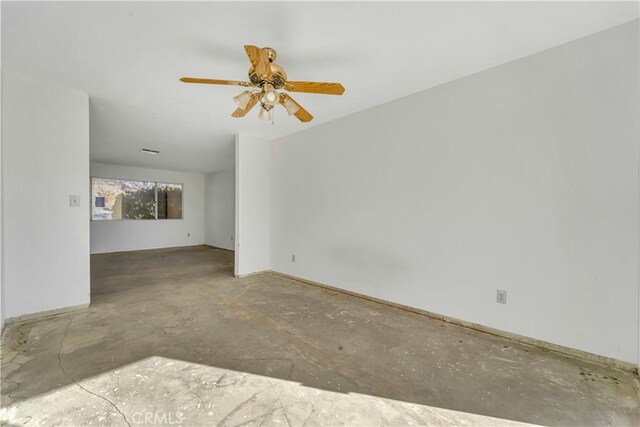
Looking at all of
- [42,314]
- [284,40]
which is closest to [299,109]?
[284,40]

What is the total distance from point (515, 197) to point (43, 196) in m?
4.76

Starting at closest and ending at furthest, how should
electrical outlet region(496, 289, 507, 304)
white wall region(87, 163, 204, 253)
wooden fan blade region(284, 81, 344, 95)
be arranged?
wooden fan blade region(284, 81, 344, 95)
electrical outlet region(496, 289, 507, 304)
white wall region(87, 163, 204, 253)

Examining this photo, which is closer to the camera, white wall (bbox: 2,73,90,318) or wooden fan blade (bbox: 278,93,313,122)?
wooden fan blade (bbox: 278,93,313,122)

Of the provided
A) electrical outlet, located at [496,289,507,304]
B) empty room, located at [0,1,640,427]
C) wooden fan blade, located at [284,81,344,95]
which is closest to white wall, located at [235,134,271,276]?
empty room, located at [0,1,640,427]

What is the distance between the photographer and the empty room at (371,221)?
171 cm

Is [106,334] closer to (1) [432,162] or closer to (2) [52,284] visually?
(2) [52,284]

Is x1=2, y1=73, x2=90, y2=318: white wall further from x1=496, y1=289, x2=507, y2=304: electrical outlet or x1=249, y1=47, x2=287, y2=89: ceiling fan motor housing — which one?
x1=496, y1=289, x2=507, y2=304: electrical outlet

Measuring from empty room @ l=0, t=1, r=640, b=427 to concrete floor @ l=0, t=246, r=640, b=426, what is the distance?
2 centimetres

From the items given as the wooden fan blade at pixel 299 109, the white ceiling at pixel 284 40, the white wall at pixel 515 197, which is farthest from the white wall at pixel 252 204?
the wooden fan blade at pixel 299 109

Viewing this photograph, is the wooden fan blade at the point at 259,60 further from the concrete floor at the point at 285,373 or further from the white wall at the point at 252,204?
the white wall at the point at 252,204

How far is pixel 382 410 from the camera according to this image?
1.54 m

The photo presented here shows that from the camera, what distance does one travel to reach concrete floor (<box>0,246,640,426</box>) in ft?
4.92

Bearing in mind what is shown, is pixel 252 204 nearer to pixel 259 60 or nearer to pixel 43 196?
pixel 43 196

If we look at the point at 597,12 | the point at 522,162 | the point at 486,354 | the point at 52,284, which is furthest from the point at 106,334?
the point at 597,12
